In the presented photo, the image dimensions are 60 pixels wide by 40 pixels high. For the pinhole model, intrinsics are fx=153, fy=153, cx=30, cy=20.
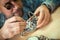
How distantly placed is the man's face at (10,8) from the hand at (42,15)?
11 centimetres

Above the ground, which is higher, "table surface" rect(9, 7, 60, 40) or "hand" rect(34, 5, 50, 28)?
"hand" rect(34, 5, 50, 28)

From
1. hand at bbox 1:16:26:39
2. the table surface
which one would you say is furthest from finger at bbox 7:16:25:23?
the table surface

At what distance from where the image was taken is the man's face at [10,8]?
924 millimetres

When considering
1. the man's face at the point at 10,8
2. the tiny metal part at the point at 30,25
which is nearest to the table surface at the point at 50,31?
the tiny metal part at the point at 30,25

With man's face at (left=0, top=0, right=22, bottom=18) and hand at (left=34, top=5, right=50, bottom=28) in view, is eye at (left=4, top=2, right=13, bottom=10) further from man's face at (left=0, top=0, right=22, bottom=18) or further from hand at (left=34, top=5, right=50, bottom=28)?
hand at (left=34, top=5, right=50, bottom=28)

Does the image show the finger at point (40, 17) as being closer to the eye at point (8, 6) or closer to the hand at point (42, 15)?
the hand at point (42, 15)

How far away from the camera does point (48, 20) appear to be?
35.6 inches

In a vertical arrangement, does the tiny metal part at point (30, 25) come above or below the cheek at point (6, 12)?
below

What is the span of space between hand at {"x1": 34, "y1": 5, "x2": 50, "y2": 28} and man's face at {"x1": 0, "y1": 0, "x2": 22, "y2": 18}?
0.11m

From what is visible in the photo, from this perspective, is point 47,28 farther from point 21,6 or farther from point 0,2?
point 0,2

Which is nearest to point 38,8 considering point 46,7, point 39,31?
point 46,7

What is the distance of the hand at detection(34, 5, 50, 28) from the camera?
2.93 ft

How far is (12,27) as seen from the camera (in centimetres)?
88

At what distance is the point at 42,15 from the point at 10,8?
0.20m
